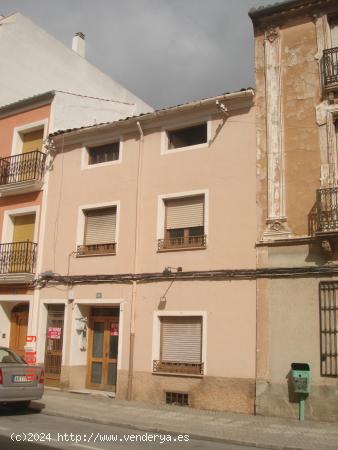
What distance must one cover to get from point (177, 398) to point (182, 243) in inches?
152

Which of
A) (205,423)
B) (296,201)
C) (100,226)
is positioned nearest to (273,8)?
(296,201)

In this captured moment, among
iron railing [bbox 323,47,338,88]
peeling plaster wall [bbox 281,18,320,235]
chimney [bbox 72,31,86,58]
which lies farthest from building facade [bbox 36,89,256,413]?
chimney [bbox 72,31,86,58]

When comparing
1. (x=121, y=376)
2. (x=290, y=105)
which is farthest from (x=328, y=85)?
(x=121, y=376)

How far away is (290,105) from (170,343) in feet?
21.8

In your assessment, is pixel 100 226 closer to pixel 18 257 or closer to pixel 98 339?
pixel 18 257

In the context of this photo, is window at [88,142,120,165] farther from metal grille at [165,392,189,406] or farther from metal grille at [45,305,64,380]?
metal grille at [165,392,189,406]

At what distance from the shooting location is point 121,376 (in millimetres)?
13297

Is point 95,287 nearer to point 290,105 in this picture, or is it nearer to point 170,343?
point 170,343

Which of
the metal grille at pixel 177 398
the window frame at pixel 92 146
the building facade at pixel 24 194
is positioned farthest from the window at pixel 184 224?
the building facade at pixel 24 194

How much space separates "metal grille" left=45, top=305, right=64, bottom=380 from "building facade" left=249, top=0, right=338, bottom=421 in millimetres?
6404

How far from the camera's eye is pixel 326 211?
36.2ft

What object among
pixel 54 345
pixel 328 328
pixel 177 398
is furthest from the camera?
pixel 54 345

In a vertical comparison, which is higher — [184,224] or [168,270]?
[184,224]

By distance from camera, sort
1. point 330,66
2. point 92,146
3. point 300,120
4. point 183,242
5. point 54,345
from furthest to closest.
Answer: point 92,146 → point 54,345 → point 183,242 → point 300,120 → point 330,66
